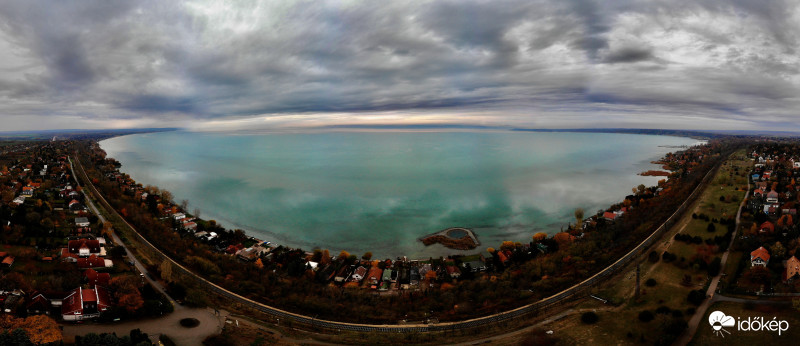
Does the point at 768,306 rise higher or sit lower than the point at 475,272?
higher

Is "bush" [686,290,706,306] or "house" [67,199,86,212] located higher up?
"house" [67,199,86,212]

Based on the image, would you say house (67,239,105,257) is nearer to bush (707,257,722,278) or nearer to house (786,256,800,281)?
bush (707,257,722,278)

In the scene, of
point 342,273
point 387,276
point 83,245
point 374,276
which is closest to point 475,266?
point 387,276

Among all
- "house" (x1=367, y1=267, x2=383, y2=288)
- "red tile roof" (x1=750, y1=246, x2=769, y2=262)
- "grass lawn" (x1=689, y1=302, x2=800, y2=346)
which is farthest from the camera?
"house" (x1=367, y1=267, x2=383, y2=288)

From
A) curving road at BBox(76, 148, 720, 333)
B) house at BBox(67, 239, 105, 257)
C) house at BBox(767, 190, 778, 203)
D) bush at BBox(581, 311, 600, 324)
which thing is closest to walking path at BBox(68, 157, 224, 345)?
curving road at BBox(76, 148, 720, 333)

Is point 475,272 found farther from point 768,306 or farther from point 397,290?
point 768,306

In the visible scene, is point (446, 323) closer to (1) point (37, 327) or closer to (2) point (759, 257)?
(1) point (37, 327)

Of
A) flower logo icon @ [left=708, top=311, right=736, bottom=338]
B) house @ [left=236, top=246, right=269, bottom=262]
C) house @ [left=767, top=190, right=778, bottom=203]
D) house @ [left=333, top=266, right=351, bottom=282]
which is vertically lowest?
house @ [left=333, top=266, right=351, bottom=282]

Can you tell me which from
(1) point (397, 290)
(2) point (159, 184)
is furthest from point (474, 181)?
(2) point (159, 184)
